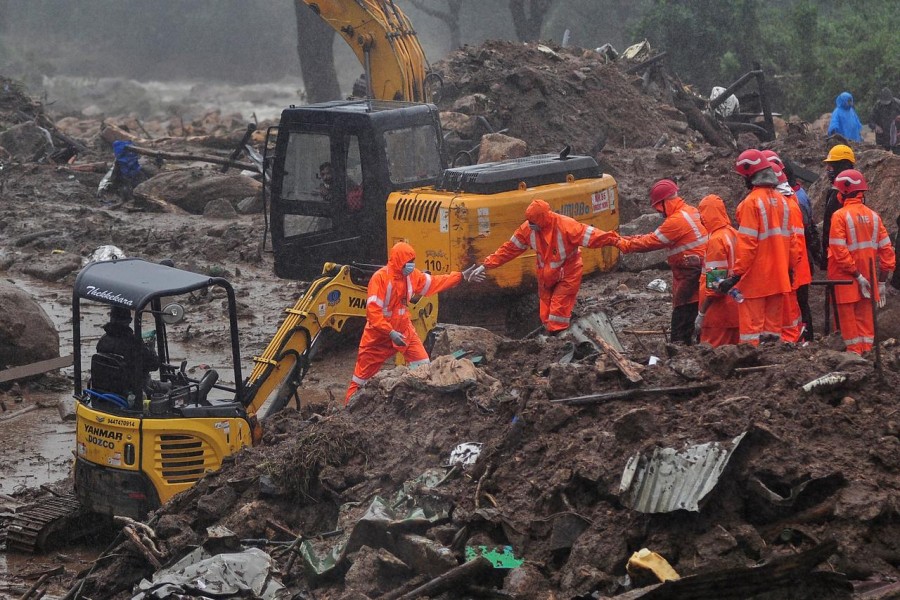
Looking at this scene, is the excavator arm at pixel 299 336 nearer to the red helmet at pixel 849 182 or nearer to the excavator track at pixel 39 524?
the excavator track at pixel 39 524

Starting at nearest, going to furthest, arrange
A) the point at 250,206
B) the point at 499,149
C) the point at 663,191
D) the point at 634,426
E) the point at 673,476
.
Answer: the point at 673,476, the point at 634,426, the point at 663,191, the point at 499,149, the point at 250,206

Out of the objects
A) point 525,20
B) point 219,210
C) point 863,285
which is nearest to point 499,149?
point 219,210

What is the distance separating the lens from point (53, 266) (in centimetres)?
1591

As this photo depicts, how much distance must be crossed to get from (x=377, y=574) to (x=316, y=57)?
2402 cm

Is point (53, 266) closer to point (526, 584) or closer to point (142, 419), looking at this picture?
point (142, 419)

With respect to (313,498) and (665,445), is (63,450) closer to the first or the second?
(313,498)

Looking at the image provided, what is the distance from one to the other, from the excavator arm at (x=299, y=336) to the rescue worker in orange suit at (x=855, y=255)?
3565mm

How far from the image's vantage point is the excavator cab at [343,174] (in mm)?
11031

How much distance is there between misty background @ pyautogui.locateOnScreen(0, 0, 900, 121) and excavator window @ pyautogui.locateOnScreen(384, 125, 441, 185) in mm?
17186

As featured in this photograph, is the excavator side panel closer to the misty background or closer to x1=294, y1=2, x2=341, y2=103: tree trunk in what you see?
the misty background

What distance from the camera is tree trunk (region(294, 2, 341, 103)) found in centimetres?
2802

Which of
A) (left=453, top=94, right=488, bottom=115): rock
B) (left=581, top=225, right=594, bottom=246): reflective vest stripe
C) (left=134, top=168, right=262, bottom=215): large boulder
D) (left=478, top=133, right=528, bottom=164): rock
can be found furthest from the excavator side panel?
(left=134, top=168, right=262, bottom=215): large boulder

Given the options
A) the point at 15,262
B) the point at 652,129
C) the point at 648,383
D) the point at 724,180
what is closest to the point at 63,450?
the point at 648,383

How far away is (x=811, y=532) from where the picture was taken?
501cm
